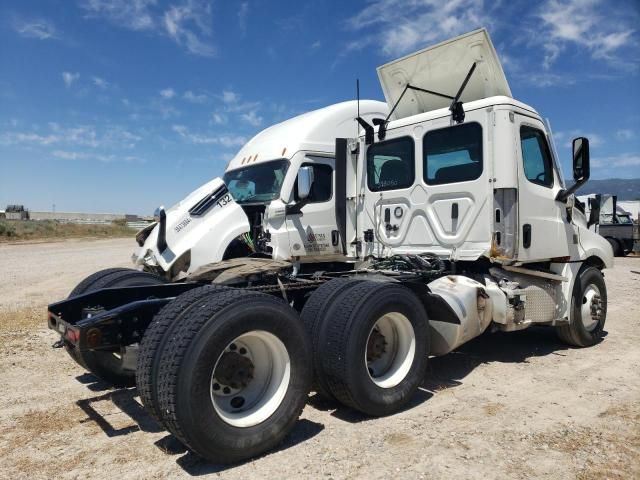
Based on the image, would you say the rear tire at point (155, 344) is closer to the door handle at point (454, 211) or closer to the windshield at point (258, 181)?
the door handle at point (454, 211)

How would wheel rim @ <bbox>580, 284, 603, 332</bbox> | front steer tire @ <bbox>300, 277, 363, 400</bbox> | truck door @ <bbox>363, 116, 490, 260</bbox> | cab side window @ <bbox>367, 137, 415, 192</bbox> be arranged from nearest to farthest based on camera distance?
front steer tire @ <bbox>300, 277, 363, 400</bbox>
truck door @ <bbox>363, 116, 490, 260</bbox>
cab side window @ <bbox>367, 137, 415, 192</bbox>
wheel rim @ <bbox>580, 284, 603, 332</bbox>

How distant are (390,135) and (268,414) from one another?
4.06 m

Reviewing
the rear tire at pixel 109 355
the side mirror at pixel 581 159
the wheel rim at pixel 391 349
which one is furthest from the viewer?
the side mirror at pixel 581 159

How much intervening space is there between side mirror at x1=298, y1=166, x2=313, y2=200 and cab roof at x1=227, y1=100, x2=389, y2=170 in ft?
0.92

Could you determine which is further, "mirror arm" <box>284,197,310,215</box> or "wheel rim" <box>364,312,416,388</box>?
"mirror arm" <box>284,197,310,215</box>

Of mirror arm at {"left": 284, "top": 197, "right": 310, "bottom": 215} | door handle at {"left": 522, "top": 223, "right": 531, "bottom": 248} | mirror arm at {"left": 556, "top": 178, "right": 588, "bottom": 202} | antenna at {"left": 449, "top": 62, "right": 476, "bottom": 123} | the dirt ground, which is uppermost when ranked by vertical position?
antenna at {"left": 449, "top": 62, "right": 476, "bottom": 123}

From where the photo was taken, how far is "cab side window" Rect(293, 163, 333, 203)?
24.2 ft

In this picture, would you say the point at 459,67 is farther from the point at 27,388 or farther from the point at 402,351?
the point at 27,388

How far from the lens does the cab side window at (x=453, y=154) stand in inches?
229

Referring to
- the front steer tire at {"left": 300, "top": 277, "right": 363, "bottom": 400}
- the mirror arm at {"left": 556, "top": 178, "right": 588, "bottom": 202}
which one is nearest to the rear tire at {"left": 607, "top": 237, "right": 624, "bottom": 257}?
the mirror arm at {"left": 556, "top": 178, "right": 588, "bottom": 202}

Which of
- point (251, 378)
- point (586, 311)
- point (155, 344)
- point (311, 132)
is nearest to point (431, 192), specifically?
point (311, 132)

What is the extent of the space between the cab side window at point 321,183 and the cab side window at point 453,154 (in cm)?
175

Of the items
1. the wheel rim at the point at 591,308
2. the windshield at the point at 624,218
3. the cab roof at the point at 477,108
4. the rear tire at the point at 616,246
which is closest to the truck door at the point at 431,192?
the cab roof at the point at 477,108

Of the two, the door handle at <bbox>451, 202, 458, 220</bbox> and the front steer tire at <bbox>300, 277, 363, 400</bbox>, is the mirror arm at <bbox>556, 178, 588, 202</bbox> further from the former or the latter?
the front steer tire at <bbox>300, 277, 363, 400</bbox>
